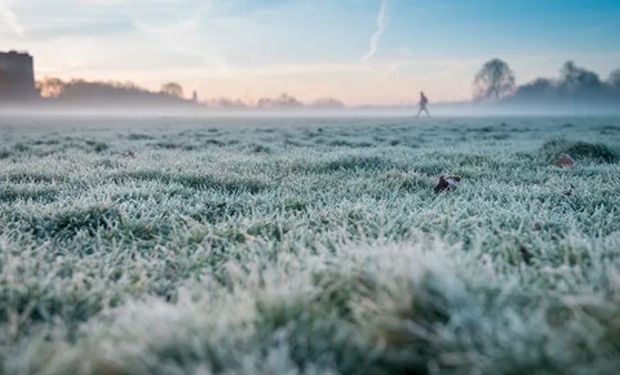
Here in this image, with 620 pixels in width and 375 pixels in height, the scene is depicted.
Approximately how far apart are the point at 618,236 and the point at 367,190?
310cm

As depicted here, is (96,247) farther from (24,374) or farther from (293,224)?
(24,374)

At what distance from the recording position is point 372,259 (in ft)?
8.82

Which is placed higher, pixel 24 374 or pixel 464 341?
pixel 464 341

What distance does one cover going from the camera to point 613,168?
816cm

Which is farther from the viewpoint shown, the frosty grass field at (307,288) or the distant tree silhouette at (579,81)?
the distant tree silhouette at (579,81)

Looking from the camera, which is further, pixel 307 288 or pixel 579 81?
pixel 579 81

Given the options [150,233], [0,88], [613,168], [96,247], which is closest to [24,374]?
[96,247]

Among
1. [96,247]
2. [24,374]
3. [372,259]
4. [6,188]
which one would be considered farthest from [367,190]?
[24,374]

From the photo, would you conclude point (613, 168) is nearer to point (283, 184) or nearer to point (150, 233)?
point (283, 184)

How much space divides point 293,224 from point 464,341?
2529 mm

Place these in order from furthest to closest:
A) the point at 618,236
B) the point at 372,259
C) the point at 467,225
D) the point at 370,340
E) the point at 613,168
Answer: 1. the point at 613,168
2. the point at 467,225
3. the point at 618,236
4. the point at 372,259
5. the point at 370,340

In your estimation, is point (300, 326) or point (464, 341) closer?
point (464, 341)

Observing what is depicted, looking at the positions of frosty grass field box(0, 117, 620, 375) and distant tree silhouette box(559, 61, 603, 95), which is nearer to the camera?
frosty grass field box(0, 117, 620, 375)

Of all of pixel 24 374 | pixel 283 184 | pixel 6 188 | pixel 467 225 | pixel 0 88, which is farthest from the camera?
pixel 0 88
